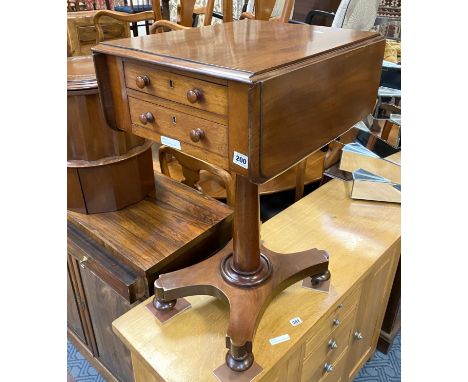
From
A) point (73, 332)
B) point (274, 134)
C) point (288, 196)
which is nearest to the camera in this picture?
point (274, 134)

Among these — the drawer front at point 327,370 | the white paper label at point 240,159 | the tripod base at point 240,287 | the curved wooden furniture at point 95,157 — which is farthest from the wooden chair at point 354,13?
the white paper label at point 240,159

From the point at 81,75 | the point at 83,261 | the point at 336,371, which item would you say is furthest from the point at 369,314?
the point at 81,75

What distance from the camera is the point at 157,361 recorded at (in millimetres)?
860

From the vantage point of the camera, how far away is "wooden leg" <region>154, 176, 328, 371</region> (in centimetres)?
81

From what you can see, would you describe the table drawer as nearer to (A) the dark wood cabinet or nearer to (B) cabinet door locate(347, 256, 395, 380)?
(B) cabinet door locate(347, 256, 395, 380)

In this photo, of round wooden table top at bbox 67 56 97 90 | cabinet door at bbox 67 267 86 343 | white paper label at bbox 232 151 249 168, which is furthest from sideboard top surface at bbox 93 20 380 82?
cabinet door at bbox 67 267 86 343

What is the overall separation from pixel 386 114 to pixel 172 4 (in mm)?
2677

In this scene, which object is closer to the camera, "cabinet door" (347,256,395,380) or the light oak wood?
"cabinet door" (347,256,395,380)

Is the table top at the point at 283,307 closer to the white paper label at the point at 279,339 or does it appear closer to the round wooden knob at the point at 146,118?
the white paper label at the point at 279,339

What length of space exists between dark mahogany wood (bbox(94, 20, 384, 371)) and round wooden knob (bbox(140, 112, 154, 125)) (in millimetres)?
12

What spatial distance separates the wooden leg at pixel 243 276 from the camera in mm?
812

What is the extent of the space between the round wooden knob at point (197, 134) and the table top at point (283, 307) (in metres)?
0.49

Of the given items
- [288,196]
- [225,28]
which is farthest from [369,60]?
[288,196]

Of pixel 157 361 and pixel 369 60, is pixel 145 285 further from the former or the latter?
pixel 369 60
